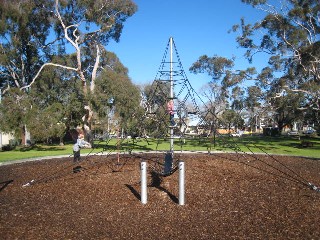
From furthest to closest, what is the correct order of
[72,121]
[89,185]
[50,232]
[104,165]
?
[72,121], [104,165], [89,185], [50,232]

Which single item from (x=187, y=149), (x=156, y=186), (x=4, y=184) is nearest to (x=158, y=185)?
(x=156, y=186)

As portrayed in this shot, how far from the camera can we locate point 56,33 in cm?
3250

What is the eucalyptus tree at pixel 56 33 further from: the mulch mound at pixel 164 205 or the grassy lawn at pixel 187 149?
the mulch mound at pixel 164 205

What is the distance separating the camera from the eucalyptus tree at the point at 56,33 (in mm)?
29625

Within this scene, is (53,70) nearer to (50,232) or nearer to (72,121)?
(72,121)

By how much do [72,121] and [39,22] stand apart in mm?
10159

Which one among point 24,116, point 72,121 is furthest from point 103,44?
point 24,116

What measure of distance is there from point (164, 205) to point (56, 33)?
28386mm

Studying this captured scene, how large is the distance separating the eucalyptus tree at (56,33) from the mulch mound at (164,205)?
1842 centimetres

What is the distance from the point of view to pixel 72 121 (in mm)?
28078

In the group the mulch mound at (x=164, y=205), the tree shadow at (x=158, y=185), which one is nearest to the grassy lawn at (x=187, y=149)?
the mulch mound at (x=164, y=205)

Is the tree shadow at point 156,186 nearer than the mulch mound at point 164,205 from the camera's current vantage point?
No

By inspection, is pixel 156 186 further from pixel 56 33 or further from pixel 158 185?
pixel 56 33

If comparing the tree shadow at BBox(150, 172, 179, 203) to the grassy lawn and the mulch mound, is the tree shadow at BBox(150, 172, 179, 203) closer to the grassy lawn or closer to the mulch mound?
the mulch mound
